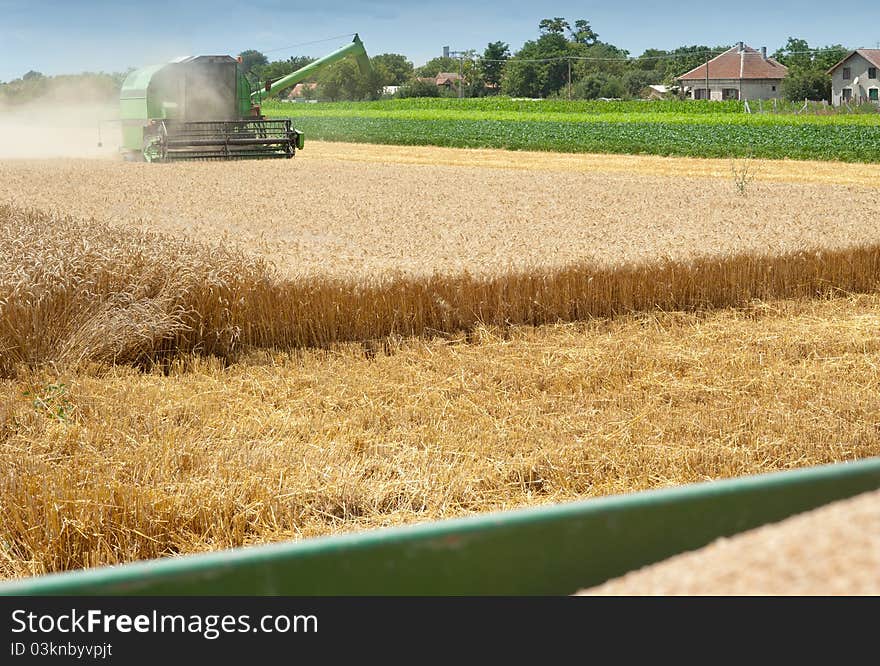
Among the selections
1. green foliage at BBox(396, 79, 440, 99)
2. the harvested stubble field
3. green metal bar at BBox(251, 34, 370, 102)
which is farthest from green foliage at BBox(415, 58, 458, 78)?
the harvested stubble field

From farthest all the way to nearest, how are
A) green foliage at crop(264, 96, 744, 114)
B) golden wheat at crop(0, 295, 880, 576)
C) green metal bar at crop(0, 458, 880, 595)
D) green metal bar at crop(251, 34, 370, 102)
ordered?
1. green foliage at crop(264, 96, 744, 114)
2. green metal bar at crop(251, 34, 370, 102)
3. golden wheat at crop(0, 295, 880, 576)
4. green metal bar at crop(0, 458, 880, 595)

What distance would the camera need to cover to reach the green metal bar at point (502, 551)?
119 centimetres

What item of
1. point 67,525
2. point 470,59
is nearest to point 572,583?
point 67,525

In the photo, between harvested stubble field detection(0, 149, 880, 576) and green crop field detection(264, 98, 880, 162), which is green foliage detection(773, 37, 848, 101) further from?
harvested stubble field detection(0, 149, 880, 576)

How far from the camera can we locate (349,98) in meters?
83.8

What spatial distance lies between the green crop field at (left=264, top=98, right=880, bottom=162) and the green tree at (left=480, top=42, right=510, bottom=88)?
4658cm

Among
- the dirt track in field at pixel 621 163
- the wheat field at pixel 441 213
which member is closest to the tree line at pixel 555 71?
the dirt track in field at pixel 621 163

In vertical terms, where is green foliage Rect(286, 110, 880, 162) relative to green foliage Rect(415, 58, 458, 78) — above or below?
below

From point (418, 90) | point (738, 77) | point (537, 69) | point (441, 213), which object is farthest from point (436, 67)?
point (441, 213)

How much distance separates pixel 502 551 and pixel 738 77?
99.5m

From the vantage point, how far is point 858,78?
81250 millimetres

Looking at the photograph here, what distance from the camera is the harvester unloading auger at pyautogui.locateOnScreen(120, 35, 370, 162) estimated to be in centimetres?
2380

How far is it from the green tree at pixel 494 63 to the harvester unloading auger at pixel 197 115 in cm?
8092

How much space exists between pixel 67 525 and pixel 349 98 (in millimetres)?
82763
